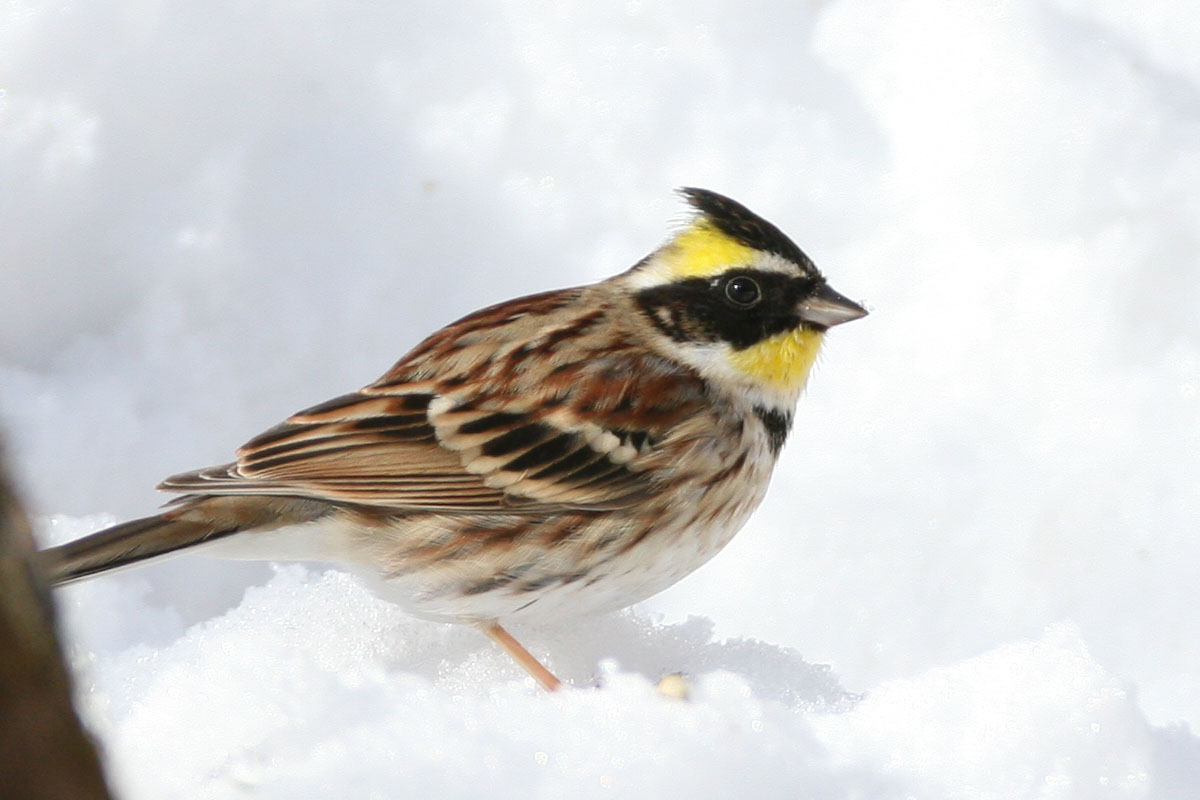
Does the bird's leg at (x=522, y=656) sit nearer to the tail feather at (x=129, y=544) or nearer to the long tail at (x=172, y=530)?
the long tail at (x=172, y=530)

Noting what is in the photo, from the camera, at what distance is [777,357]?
3781mm

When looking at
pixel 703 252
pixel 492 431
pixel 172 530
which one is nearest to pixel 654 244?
pixel 703 252

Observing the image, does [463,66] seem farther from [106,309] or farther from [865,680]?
[865,680]

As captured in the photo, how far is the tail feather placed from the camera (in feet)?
10.1

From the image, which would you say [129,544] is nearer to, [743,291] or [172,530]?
[172,530]

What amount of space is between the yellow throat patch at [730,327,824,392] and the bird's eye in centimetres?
11

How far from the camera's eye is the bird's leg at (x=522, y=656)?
11.3ft

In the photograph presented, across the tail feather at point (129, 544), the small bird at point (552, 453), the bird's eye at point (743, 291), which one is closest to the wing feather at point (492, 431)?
the small bird at point (552, 453)

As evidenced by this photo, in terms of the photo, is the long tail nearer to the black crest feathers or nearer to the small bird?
the small bird

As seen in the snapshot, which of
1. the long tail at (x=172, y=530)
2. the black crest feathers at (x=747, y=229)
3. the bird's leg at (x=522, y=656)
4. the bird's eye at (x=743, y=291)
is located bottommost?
the bird's leg at (x=522, y=656)

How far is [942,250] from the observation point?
5270mm

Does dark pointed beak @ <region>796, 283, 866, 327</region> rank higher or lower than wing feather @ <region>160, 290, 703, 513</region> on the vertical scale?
higher

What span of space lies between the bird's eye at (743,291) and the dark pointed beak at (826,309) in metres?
0.11

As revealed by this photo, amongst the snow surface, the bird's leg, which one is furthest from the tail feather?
the bird's leg
